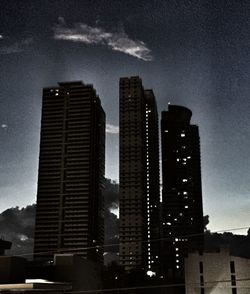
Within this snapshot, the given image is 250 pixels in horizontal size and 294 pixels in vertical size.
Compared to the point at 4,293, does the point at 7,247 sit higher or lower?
higher

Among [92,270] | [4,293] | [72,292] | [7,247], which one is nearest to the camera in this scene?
[4,293]

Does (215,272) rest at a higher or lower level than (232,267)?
lower

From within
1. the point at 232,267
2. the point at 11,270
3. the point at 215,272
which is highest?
the point at 232,267

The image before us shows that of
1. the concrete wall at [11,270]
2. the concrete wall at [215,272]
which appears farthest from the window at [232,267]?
the concrete wall at [11,270]

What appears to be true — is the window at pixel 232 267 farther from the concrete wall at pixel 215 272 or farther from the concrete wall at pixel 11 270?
the concrete wall at pixel 11 270

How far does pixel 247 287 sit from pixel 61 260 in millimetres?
73155

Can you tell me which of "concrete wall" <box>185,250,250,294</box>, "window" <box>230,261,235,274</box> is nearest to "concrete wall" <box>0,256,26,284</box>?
"concrete wall" <box>185,250,250,294</box>

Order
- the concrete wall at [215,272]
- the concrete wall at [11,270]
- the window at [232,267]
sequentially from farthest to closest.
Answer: the window at [232,267] < the concrete wall at [215,272] < the concrete wall at [11,270]

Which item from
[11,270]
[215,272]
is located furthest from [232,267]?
[11,270]

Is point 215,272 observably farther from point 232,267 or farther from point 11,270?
point 11,270

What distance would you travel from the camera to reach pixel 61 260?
57.0 metres

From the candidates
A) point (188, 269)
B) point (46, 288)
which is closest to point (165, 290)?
point (188, 269)

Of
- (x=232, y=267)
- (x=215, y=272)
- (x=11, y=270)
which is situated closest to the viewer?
(x=11, y=270)

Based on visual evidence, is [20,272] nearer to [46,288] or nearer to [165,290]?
[46,288]
